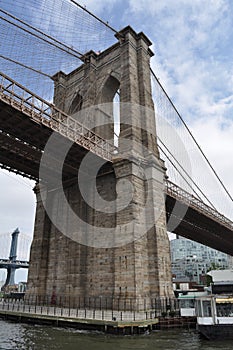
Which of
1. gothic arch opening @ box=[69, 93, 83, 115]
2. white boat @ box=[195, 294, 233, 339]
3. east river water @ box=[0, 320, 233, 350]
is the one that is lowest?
east river water @ box=[0, 320, 233, 350]

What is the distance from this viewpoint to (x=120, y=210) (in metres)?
20.9

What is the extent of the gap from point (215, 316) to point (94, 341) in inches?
247

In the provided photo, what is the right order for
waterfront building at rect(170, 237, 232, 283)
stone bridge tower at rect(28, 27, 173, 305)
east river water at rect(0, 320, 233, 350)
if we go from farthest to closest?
waterfront building at rect(170, 237, 232, 283), stone bridge tower at rect(28, 27, 173, 305), east river water at rect(0, 320, 233, 350)

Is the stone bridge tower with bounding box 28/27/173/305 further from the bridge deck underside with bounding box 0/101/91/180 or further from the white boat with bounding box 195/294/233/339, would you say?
the white boat with bounding box 195/294/233/339

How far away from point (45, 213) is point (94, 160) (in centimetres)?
854

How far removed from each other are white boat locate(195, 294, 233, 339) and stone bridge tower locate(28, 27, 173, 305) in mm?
4326

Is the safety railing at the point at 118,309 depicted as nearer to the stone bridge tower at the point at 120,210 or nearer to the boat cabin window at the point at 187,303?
the stone bridge tower at the point at 120,210

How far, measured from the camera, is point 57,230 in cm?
2617

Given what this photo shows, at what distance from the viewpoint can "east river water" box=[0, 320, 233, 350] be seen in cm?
1163

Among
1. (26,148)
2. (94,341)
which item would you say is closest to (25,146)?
(26,148)

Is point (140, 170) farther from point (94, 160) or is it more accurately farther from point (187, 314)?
point (187, 314)

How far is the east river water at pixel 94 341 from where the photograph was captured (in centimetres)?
1163

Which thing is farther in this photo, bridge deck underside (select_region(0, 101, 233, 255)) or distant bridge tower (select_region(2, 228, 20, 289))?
distant bridge tower (select_region(2, 228, 20, 289))

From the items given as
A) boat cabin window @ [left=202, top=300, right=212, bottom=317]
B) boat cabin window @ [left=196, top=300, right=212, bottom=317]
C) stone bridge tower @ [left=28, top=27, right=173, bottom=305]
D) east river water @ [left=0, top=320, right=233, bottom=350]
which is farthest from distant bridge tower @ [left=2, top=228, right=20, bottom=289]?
boat cabin window @ [left=202, top=300, right=212, bottom=317]
